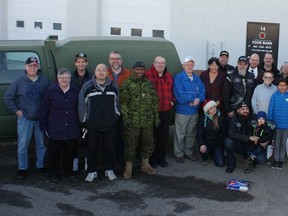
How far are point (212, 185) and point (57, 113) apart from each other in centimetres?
227

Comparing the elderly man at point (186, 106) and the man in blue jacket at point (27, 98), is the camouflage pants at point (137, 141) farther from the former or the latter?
the man in blue jacket at point (27, 98)

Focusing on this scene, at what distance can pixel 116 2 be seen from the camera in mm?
13312

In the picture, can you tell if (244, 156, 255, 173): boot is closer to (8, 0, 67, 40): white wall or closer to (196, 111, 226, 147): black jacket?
(196, 111, 226, 147): black jacket

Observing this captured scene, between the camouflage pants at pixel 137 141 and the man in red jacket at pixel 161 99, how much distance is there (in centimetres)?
40

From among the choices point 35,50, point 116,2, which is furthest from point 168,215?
point 116,2

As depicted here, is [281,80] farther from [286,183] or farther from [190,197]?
[190,197]

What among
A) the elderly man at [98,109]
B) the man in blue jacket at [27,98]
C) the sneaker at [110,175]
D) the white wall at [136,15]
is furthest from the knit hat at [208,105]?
the white wall at [136,15]

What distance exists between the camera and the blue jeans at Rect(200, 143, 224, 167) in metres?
7.42

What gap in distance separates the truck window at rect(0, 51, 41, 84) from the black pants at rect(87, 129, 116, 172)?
1.60 metres

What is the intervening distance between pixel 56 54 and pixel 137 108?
1.57 m

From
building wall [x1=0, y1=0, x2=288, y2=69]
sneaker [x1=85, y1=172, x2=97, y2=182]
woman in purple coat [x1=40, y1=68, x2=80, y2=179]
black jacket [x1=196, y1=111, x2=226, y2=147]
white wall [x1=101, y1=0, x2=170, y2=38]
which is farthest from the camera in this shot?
white wall [x1=101, y1=0, x2=170, y2=38]

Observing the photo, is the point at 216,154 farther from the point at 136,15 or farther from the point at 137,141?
the point at 136,15

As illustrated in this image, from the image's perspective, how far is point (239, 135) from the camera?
710 cm

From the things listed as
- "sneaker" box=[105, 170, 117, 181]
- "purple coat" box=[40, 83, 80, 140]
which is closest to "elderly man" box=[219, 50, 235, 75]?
"sneaker" box=[105, 170, 117, 181]
